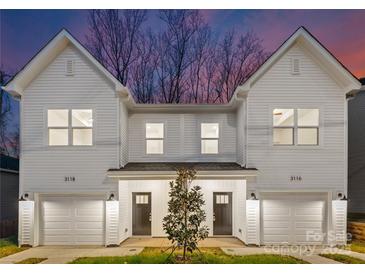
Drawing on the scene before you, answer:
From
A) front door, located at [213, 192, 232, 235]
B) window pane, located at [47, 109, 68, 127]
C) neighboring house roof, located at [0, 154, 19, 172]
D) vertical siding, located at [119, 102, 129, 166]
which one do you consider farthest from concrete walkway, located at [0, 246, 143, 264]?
neighboring house roof, located at [0, 154, 19, 172]

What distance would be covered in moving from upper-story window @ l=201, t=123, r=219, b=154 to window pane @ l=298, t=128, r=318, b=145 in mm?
3362

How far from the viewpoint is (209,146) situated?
13.2m

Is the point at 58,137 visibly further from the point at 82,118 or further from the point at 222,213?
the point at 222,213

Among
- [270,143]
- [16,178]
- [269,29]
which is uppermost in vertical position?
[269,29]

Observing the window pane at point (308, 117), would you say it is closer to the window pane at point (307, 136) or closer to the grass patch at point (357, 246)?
the window pane at point (307, 136)

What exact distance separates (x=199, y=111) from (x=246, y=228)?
200 inches

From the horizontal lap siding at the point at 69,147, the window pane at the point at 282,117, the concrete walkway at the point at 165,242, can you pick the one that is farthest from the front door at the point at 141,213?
the window pane at the point at 282,117

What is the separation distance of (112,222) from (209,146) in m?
4.98

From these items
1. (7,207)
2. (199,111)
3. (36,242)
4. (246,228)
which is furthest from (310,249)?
(7,207)

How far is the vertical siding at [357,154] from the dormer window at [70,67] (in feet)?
40.8

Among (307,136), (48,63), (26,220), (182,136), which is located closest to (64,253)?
(26,220)

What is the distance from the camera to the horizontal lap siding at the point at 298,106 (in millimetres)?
11156
